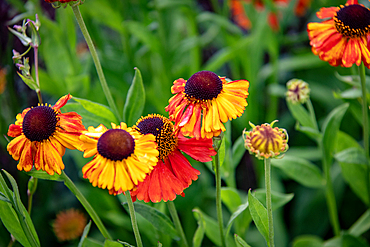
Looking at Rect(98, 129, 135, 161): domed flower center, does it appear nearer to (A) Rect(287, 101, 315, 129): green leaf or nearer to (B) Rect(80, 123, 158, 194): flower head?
(B) Rect(80, 123, 158, 194): flower head

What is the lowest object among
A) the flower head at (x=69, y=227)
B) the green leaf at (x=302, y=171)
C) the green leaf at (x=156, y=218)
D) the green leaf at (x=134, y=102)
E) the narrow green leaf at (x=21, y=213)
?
the flower head at (x=69, y=227)

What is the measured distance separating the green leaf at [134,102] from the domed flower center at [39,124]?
0.18 meters

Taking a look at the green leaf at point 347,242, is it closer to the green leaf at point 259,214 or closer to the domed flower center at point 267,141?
the green leaf at point 259,214

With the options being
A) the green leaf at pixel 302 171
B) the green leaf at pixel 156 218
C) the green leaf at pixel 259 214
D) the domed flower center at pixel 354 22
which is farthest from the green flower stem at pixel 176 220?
the domed flower center at pixel 354 22

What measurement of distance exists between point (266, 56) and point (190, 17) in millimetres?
696

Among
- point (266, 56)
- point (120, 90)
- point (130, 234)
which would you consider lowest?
point (130, 234)

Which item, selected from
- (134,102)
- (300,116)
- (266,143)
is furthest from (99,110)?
(300,116)

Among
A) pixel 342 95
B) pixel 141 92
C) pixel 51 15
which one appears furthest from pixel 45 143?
pixel 51 15

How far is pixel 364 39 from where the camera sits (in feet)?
1.87

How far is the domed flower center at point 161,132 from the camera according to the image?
1.59 ft

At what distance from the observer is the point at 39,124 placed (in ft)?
1.50

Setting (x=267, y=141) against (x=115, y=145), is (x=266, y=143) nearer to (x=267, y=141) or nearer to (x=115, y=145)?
(x=267, y=141)

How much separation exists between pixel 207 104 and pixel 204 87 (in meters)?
0.03

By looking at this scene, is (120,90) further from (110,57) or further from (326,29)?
(326,29)
